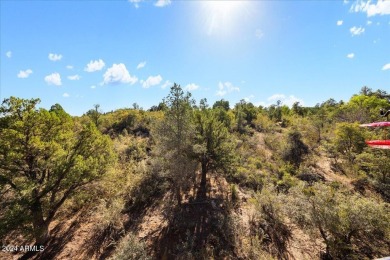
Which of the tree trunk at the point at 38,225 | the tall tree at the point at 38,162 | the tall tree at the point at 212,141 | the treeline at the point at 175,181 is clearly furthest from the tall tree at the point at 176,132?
the tree trunk at the point at 38,225

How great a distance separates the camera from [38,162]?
9.92m

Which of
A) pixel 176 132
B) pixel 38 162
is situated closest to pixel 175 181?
pixel 176 132

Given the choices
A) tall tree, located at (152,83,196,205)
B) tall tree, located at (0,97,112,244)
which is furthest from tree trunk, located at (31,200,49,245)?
tall tree, located at (152,83,196,205)

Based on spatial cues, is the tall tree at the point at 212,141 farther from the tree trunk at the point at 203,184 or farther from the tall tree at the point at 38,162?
the tall tree at the point at 38,162

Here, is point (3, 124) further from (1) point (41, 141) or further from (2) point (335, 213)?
(2) point (335, 213)

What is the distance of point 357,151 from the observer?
18.5m

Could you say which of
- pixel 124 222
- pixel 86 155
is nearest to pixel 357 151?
pixel 124 222

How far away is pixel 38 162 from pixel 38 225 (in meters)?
3.09

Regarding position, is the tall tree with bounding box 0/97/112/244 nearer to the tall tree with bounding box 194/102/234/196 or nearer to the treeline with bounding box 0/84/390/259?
the treeline with bounding box 0/84/390/259

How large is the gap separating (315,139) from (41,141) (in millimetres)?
26880

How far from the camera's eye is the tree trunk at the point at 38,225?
376 inches

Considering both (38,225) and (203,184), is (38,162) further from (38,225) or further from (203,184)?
(203,184)

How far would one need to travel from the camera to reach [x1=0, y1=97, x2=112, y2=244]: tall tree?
8.62 metres

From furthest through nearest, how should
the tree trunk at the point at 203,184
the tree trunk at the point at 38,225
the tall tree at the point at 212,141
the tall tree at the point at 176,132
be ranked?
the tree trunk at the point at 203,184 < the tall tree at the point at 212,141 < the tall tree at the point at 176,132 < the tree trunk at the point at 38,225
